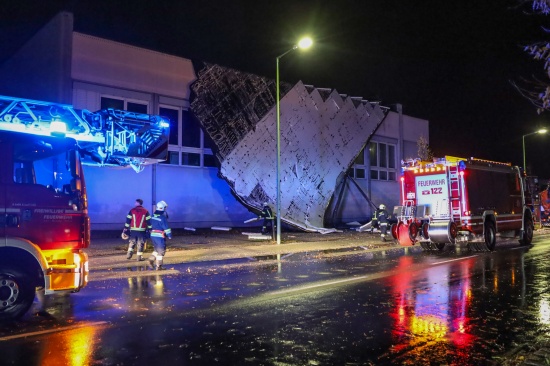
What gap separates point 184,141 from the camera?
26281mm

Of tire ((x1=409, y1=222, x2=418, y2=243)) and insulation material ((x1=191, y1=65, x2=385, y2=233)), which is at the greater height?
insulation material ((x1=191, y1=65, x2=385, y2=233))

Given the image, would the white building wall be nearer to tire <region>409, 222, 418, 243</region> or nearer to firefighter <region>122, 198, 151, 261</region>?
firefighter <region>122, 198, 151, 261</region>

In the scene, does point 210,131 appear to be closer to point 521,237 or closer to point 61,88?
point 61,88

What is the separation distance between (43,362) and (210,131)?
63.8ft

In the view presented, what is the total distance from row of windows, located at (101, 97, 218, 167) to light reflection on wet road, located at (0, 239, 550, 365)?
14.8 meters

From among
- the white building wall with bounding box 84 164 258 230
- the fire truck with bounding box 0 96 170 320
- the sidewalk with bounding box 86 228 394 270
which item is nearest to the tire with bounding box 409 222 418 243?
the sidewalk with bounding box 86 228 394 270

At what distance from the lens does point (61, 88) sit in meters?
21.4

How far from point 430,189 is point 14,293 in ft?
44.2

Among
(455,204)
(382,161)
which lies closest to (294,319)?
(455,204)

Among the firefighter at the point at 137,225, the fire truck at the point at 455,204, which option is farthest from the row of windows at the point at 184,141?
the firefighter at the point at 137,225

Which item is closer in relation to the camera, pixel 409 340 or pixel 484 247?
pixel 409 340

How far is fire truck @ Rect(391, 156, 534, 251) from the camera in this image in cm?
1561

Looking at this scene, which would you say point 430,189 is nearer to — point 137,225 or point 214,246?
point 214,246

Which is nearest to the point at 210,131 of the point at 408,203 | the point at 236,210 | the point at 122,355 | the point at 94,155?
the point at 236,210
